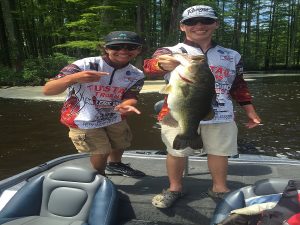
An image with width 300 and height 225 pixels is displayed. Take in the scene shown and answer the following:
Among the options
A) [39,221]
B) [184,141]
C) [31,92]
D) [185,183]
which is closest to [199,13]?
[184,141]

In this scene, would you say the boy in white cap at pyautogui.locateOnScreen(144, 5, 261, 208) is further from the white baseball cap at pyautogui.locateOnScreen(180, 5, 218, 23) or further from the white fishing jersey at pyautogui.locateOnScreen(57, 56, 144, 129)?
the white fishing jersey at pyautogui.locateOnScreen(57, 56, 144, 129)

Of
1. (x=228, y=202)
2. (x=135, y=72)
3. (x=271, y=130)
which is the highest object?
(x=135, y=72)

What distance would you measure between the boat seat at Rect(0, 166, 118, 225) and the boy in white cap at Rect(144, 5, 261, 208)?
57 cm

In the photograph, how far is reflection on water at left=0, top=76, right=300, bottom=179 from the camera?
8838 millimetres

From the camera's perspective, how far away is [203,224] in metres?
3.50

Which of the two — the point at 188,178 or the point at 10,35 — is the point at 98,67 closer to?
the point at 188,178

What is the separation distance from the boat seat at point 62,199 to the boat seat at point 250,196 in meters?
0.98

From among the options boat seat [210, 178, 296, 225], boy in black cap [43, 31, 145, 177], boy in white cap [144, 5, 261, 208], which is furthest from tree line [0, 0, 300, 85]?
boat seat [210, 178, 296, 225]

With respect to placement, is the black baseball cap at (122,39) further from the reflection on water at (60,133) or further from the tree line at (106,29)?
the reflection on water at (60,133)

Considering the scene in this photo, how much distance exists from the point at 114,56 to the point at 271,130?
8.47m

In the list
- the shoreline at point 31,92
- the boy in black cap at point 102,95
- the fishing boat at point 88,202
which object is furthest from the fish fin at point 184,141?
the shoreline at point 31,92

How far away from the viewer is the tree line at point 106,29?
23469mm

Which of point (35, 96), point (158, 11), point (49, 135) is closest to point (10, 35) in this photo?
point (35, 96)

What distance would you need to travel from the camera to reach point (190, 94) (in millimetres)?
2758
